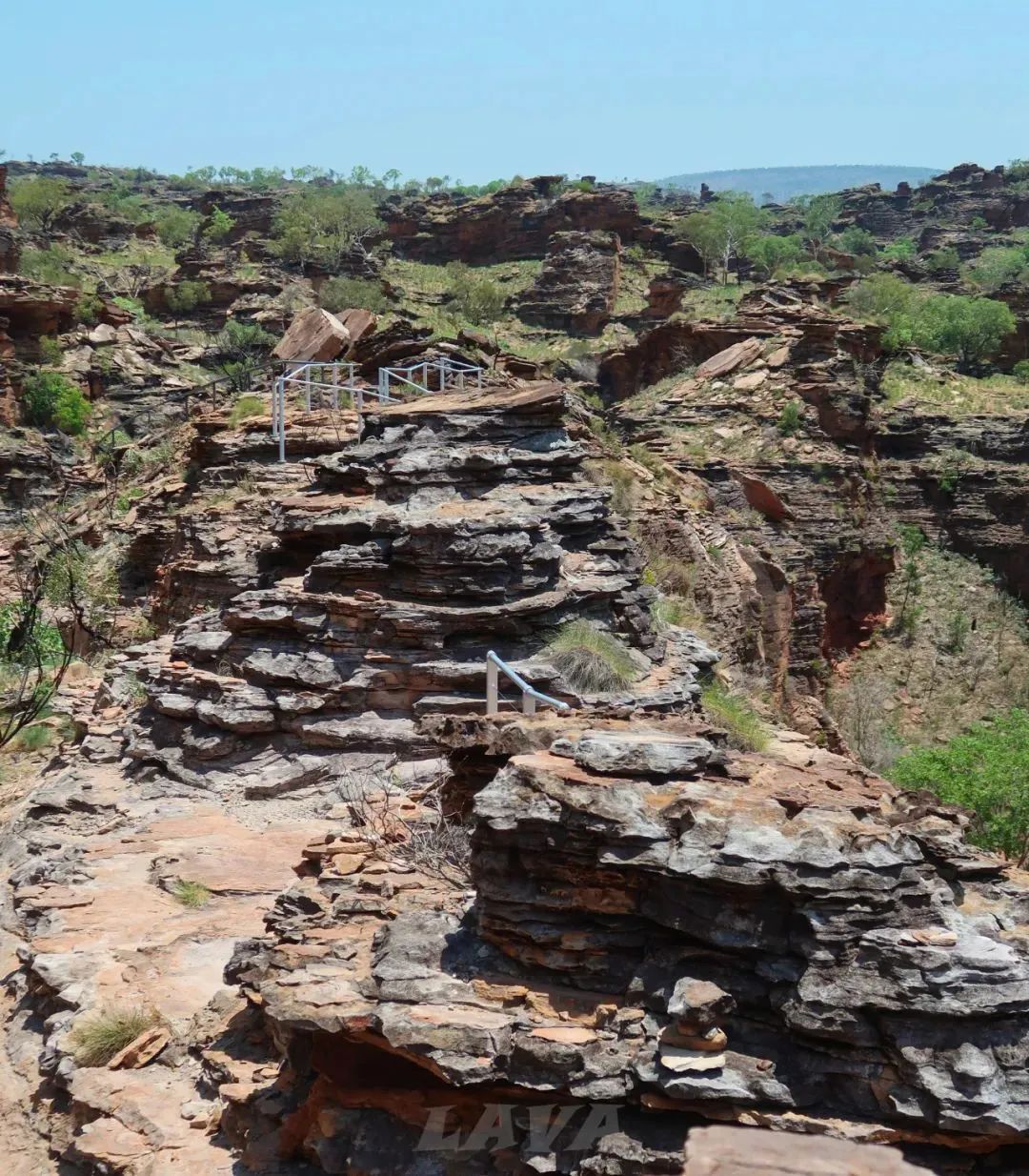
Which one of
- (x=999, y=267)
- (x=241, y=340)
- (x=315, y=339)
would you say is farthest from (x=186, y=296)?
(x=999, y=267)

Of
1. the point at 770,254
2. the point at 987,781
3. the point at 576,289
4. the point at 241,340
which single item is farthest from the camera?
the point at 770,254

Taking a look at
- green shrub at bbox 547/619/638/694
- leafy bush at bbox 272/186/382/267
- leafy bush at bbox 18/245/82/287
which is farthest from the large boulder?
leafy bush at bbox 272/186/382/267

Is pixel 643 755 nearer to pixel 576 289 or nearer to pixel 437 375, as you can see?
pixel 437 375

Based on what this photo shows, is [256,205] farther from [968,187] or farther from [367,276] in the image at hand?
[968,187]

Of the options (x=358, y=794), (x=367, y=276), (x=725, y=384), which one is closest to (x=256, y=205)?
(x=367, y=276)

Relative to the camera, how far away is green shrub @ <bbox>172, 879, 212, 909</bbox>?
8.03 metres

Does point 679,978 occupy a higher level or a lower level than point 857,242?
lower

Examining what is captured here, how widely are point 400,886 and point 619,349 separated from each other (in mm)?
32721

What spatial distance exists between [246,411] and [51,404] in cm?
1404

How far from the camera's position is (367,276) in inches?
1901

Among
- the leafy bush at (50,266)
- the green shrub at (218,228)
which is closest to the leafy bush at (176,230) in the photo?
the green shrub at (218,228)

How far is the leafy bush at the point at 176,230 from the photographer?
55969 millimetres

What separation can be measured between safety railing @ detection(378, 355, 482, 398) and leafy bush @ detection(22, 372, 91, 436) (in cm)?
1392

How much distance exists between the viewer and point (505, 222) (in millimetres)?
57812
